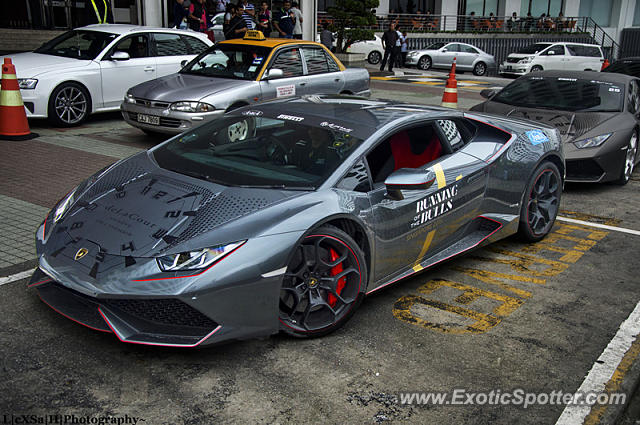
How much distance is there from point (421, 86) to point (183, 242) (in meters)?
16.6

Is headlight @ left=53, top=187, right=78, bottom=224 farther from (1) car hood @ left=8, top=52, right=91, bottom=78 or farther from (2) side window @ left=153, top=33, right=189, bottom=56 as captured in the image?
(2) side window @ left=153, top=33, right=189, bottom=56

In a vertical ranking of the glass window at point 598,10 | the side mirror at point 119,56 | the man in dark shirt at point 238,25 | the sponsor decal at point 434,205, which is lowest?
the sponsor decal at point 434,205

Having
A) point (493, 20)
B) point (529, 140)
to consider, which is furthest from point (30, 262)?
point (493, 20)

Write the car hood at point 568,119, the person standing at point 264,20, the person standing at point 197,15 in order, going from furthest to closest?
the person standing at point 264,20
the person standing at point 197,15
the car hood at point 568,119

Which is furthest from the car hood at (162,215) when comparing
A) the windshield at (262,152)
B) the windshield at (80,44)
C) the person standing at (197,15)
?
the person standing at (197,15)

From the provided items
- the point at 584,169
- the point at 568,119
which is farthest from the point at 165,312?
the point at 568,119

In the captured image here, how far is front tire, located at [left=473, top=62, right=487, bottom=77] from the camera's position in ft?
94.9

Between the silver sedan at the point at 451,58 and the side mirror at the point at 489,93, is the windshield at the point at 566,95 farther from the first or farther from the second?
the silver sedan at the point at 451,58

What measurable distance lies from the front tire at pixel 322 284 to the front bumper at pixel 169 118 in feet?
17.1

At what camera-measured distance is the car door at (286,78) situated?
964 cm

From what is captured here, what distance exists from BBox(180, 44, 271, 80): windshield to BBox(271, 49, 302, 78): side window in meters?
0.21

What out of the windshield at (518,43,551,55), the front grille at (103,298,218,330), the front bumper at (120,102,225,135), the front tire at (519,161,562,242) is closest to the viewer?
the front grille at (103,298,218,330)

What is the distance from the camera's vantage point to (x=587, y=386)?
138 inches

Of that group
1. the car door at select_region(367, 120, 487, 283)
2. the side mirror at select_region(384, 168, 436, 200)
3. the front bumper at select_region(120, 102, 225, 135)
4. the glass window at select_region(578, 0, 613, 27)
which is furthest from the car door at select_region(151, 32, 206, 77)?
the glass window at select_region(578, 0, 613, 27)
